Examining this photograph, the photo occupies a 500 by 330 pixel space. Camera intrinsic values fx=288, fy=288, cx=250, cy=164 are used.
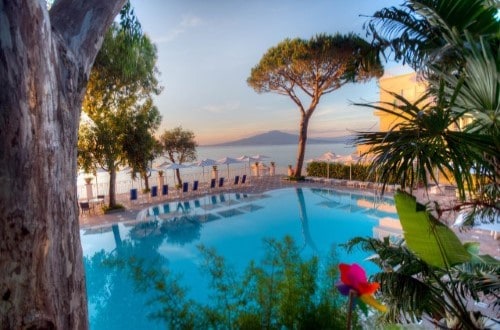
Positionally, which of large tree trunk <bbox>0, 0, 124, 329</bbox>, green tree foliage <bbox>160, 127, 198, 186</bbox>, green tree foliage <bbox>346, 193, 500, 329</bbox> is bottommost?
green tree foliage <bbox>346, 193, 500, 329</bbox>

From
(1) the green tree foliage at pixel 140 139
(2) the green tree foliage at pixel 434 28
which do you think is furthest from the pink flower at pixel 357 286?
(1) the green tree foliage at pixel 140 139

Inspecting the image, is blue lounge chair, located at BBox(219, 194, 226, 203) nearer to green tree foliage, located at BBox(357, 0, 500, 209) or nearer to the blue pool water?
the blue pool water

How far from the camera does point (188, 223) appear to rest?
384 inches

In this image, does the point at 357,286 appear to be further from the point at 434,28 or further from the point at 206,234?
the point at 206,234

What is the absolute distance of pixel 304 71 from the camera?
1560 centimetres

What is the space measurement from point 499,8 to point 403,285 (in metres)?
2.11

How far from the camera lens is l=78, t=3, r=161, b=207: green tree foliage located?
10.0 metres

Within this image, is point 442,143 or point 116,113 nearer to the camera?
point 442,143

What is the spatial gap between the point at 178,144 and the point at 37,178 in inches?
633

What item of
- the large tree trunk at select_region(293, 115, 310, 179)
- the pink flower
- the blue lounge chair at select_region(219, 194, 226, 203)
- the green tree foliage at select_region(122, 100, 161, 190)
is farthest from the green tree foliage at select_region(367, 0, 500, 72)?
the large tree trunk at select_region(293, 115, 310, 179)

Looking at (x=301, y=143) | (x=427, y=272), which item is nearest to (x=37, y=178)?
(x=427, y=272)

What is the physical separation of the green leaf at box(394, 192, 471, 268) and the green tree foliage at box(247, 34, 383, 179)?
12949mm

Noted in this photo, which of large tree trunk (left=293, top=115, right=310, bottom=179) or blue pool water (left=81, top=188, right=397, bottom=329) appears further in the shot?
large tree trunk (left=293, top=115, right=310, bottom=179)

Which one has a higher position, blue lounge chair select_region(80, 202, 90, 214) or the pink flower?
the pink flower
